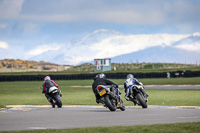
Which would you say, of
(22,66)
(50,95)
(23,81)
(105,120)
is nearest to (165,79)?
(23,81)

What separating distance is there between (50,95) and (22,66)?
5282 inches

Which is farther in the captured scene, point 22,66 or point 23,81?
point 22,66

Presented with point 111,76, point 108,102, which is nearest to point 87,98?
point 108,102

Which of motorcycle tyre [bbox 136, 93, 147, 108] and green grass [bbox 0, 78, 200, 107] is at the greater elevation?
motorcycle tyre [bbox 136, 93, 147, 108]

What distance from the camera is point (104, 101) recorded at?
19.2m

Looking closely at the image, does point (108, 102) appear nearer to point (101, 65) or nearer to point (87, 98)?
point (87, 98)

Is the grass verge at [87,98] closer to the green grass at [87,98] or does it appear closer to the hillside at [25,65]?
the green grass at [87,98]

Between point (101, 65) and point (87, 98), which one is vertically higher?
point (101, 65)

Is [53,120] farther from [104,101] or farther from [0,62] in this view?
[0,62]

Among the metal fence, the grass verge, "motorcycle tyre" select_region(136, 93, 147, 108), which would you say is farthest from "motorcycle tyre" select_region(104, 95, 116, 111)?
the metal fence

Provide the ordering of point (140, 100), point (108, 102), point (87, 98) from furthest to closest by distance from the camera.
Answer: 1. point (87, 98)
2. point (140, 100)
3. point (108, 102)

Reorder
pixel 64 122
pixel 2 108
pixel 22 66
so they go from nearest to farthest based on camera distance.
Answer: pixel 64 122 < pixel 2 108 < pixel 22 66

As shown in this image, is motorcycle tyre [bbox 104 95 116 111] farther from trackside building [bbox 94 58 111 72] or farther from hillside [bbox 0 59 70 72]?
hillside [bbox 0 59 70 72]

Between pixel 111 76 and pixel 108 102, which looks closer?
pixel 108 102
